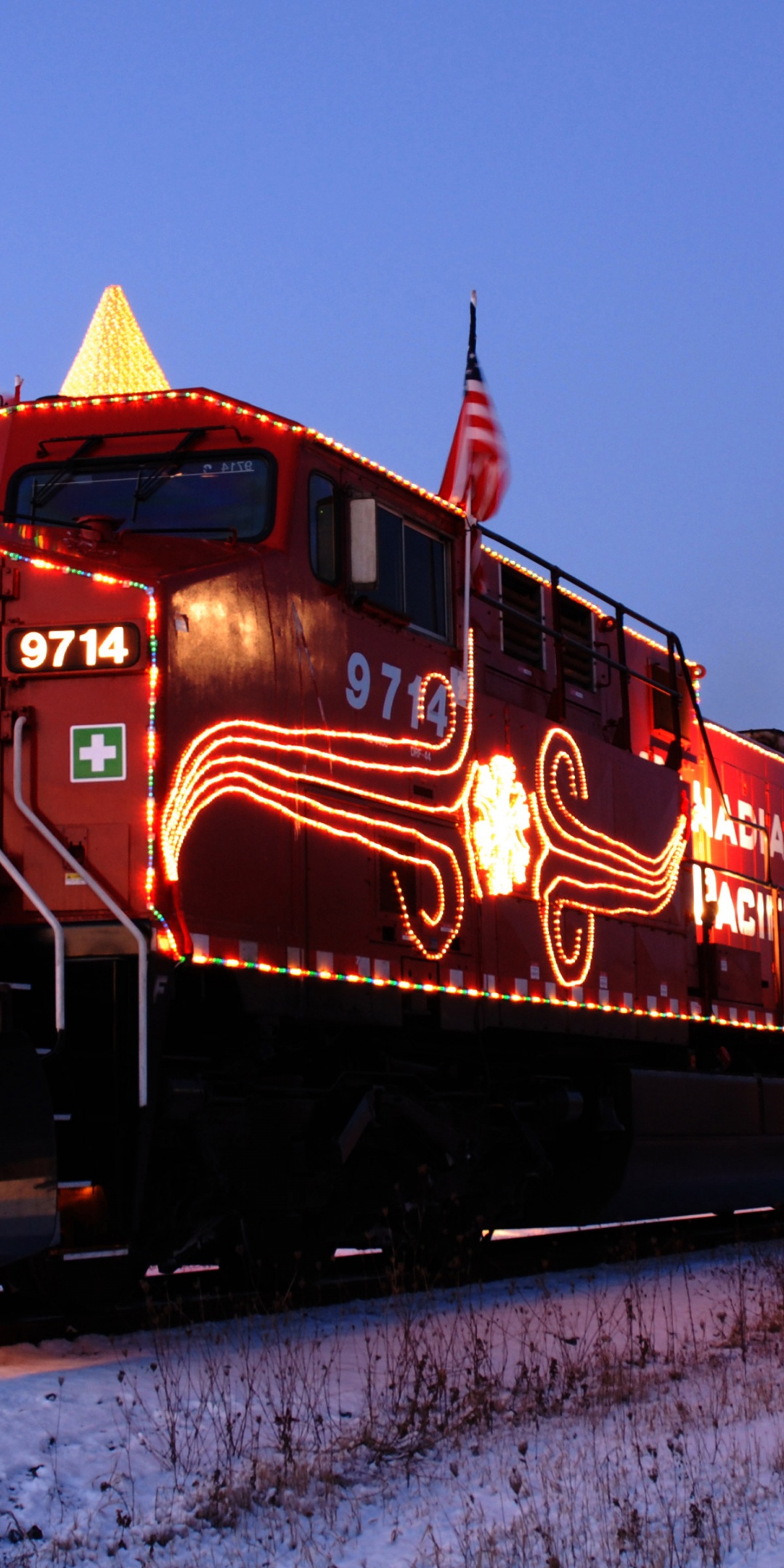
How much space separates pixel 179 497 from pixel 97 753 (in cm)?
172

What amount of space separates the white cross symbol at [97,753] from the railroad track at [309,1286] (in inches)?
84.2

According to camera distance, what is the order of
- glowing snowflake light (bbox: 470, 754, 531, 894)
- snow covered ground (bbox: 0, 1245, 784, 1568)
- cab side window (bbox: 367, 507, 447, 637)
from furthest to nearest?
1. glowing snowflake light (bbox: 470, 754, 531, 894)
2. cab side window (bbox: 367, 507, 447, 637)
3. snow covered ground (bbox: 0, 1245, 784, 1568)

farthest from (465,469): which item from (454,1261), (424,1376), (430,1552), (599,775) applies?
(430,1552)

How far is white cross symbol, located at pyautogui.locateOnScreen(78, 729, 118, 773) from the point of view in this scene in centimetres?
702

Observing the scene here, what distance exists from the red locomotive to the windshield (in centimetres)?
2

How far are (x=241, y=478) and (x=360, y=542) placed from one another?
67cm

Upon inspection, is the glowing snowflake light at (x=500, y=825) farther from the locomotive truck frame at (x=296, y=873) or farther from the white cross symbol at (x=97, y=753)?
the white cross symbol at (x=97, y=753)

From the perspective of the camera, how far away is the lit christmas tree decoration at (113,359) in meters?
9.30

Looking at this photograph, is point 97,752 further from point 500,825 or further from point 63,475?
point 500,825

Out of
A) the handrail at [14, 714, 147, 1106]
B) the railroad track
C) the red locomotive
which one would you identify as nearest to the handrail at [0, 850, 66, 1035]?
the red locomotive

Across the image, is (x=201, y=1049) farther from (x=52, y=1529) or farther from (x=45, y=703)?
(x=52, y=1529)

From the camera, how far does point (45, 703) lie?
7125mm

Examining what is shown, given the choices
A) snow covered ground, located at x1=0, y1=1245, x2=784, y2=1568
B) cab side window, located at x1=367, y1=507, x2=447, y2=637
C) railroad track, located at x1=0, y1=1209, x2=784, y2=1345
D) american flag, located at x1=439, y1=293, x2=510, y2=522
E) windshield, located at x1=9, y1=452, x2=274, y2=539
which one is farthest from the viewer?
american flag, located at x1=439, y1=293, x2=510, y2=522

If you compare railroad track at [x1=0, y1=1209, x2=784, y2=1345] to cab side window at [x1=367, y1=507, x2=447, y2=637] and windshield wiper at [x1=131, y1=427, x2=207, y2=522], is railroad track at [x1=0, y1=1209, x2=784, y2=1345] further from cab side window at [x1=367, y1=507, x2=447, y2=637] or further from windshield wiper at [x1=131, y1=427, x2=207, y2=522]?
windshield wiper at [x1=131, y1=427, x2=207, y2=522]
